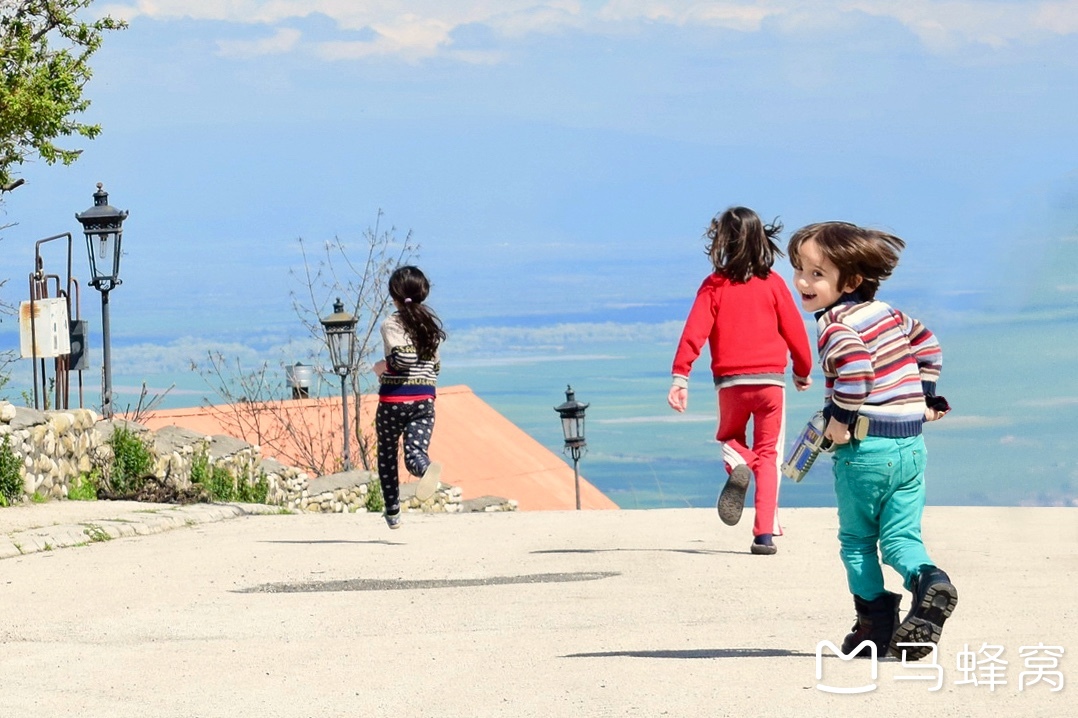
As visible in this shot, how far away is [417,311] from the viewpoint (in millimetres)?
10094

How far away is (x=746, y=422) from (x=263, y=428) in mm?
17906

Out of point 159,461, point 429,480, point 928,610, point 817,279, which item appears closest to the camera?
point 928,610

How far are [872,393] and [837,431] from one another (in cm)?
18

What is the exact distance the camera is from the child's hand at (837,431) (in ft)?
15.9

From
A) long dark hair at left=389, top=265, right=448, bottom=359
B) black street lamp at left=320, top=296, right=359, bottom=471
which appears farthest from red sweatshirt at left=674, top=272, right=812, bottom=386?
black street lamp at left=320, top=296, right=359, bottom=471

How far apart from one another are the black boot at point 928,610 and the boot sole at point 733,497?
317 cm

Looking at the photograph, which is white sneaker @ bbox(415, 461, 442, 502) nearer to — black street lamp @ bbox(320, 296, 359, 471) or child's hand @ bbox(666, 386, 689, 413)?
child's hand @ bbox(666, 386, 689, 413)

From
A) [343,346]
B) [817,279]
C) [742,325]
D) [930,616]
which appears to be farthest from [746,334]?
[343,346]

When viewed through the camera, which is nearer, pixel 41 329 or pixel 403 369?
pixel 403 369

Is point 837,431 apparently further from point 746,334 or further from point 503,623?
point 746,334

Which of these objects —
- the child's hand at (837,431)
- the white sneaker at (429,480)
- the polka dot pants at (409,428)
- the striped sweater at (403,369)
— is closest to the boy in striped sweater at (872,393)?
the child's hand at (837,431)

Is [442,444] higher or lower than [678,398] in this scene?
lower

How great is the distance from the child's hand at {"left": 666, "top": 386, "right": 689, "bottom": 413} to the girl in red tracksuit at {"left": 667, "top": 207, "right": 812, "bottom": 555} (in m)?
0.40

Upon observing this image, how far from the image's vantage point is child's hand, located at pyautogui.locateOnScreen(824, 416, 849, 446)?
15.9 feet
